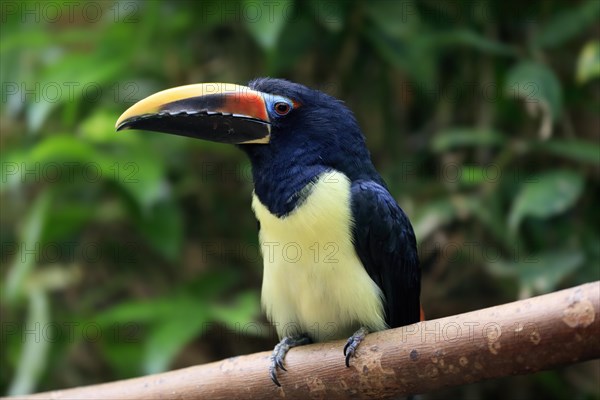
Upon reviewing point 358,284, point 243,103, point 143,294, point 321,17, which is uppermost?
point 321,17

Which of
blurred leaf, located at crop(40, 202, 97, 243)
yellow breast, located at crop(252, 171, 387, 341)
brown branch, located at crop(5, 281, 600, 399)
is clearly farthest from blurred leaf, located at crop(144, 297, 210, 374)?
yellow breast, located at crop(252, 171, 387, 341)

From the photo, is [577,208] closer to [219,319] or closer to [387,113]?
[387,113]

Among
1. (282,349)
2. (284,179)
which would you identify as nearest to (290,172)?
(284,179)

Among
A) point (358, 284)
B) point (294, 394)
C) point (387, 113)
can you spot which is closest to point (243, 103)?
point (358, 284)

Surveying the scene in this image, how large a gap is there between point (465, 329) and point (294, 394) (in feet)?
1.83

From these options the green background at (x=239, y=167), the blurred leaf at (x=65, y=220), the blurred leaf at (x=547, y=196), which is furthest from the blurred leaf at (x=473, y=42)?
the blurred leaf at (x=65, y=220)

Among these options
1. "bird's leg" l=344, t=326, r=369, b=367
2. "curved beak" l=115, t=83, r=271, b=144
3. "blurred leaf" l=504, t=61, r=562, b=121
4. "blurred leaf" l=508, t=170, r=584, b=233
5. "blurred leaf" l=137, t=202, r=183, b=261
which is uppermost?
"blurred leaf" l=504, t=61, r=562, b=121

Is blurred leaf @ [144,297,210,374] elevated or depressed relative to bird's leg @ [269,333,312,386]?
depressed

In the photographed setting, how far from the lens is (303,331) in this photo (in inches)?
103

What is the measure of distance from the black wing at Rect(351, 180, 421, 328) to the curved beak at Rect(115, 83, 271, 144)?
377mm

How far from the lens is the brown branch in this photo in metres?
1.85

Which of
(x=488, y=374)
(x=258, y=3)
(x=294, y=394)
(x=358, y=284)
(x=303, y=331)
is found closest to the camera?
(x=488, y=374)

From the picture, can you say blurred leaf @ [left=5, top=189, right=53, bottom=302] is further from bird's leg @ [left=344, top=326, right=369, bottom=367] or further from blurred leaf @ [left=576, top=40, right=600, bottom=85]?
blurred leaf @ [left=576, top=40, right=600, bottom=85]

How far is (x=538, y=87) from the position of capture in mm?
3266
